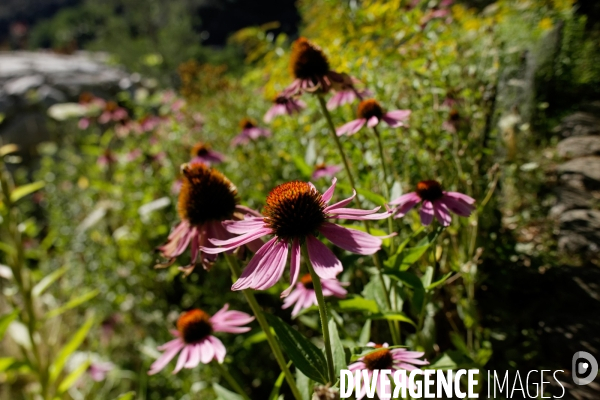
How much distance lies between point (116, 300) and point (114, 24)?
40.2 ft

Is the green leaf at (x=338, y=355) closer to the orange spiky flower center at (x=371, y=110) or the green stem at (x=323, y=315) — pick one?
the green stem at (x=323, y=315)

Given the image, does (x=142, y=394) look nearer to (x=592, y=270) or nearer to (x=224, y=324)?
(x=224, y=324)

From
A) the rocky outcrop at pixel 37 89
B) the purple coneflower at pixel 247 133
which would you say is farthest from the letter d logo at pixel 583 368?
the rocky outcrop at pixel 37 89

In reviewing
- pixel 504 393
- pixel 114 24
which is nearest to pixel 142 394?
pixel 504 393

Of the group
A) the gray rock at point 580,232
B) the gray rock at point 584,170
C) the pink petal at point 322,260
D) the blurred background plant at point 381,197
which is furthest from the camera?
the gray rock at point 584,170

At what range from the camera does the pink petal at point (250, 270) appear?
1.96ft

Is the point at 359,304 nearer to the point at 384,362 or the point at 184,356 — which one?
the point at 384,362

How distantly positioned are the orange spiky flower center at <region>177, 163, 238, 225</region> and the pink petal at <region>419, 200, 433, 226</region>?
400 millimetres

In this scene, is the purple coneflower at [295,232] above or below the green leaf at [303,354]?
above

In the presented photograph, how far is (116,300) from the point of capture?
2.14 metres

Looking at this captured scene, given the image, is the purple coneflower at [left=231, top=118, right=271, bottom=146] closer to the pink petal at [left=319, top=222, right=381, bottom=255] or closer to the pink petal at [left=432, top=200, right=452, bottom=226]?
the pink petal at [left=432, top=200, right=452, bottom=226]

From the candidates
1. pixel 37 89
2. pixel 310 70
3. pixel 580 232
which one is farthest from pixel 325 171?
pixel 37 89

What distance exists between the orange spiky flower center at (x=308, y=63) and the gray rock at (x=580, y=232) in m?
1.16

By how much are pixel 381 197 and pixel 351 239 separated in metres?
0.31
